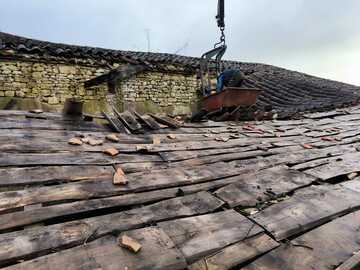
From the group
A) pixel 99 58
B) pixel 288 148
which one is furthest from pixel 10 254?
pixel 99 58

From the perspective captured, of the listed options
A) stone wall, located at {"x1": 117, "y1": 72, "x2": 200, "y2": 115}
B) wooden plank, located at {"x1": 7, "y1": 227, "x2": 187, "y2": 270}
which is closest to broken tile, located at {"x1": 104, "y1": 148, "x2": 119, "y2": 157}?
wooden plank, located at {"x1": 7, "y1": 227, "x2": 187, "y2": 270}

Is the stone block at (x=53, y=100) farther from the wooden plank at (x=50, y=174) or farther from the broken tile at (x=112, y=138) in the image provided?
the wooden plank at (x=50, y=174)

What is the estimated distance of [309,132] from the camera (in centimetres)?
514

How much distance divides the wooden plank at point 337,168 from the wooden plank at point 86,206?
1237 mm

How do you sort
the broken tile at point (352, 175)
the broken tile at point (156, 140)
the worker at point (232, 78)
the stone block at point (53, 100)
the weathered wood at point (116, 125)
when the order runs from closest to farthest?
the broken tile at point (352, 175) → the broken tile at point (156, 140) → the weathered wood at point (116, 125) → the worker at point (232, 78) → the stone block at point (53, 100)

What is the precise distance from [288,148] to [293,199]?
1680 mm

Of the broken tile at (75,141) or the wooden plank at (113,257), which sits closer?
the wooden plank at (113,257)

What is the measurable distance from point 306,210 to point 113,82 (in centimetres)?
699

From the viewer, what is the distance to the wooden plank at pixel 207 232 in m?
1.64

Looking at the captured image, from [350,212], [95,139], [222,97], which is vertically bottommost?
Result: [350,212]

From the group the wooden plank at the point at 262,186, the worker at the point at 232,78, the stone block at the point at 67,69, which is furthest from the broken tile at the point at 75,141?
the stone block at the point at 67,69

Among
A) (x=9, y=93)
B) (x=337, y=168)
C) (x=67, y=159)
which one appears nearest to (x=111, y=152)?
(x=67, y=159)

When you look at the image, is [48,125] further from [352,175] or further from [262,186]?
[352,175]

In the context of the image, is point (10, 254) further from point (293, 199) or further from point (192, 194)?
point (293, 199)
